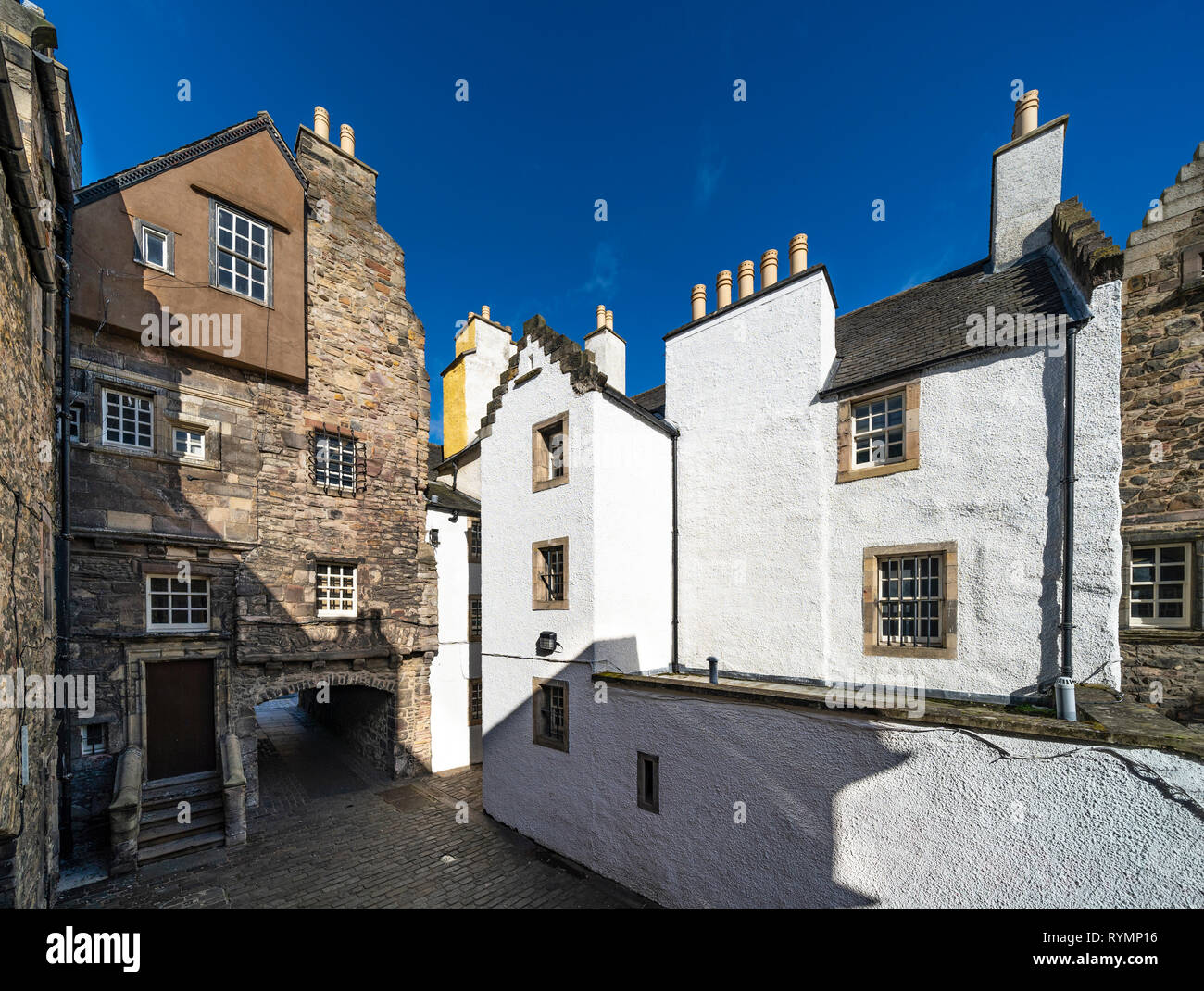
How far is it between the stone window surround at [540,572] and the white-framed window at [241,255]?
32.2ft

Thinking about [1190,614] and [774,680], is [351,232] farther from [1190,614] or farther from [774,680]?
[1190,614]

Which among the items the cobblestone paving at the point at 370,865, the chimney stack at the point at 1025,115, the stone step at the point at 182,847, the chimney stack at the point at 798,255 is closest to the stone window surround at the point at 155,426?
the stone step at the point at 182,847

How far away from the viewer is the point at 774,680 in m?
9.70

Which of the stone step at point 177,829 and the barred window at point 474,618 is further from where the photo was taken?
the barred window at point 474,618

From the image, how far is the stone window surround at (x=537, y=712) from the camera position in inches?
409

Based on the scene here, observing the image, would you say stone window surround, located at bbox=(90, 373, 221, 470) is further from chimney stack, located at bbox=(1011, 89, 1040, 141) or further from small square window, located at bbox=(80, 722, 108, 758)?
chimney stack, located at bbox=(1011, 89, 1040, 141)

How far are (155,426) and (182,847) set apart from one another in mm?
8945

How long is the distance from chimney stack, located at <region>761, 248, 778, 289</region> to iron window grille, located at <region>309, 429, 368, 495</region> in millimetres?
11724

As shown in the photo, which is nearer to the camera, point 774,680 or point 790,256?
point 774,680

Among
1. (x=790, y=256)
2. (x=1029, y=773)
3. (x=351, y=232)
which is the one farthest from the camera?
(x=351, y=232)

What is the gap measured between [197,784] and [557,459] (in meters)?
11.0

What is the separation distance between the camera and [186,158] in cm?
1188

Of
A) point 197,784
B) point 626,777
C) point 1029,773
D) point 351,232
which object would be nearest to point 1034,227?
point 1029,773

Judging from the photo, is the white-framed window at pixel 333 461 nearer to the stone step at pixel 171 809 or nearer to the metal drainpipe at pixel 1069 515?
the stone step at pixel 171 809
